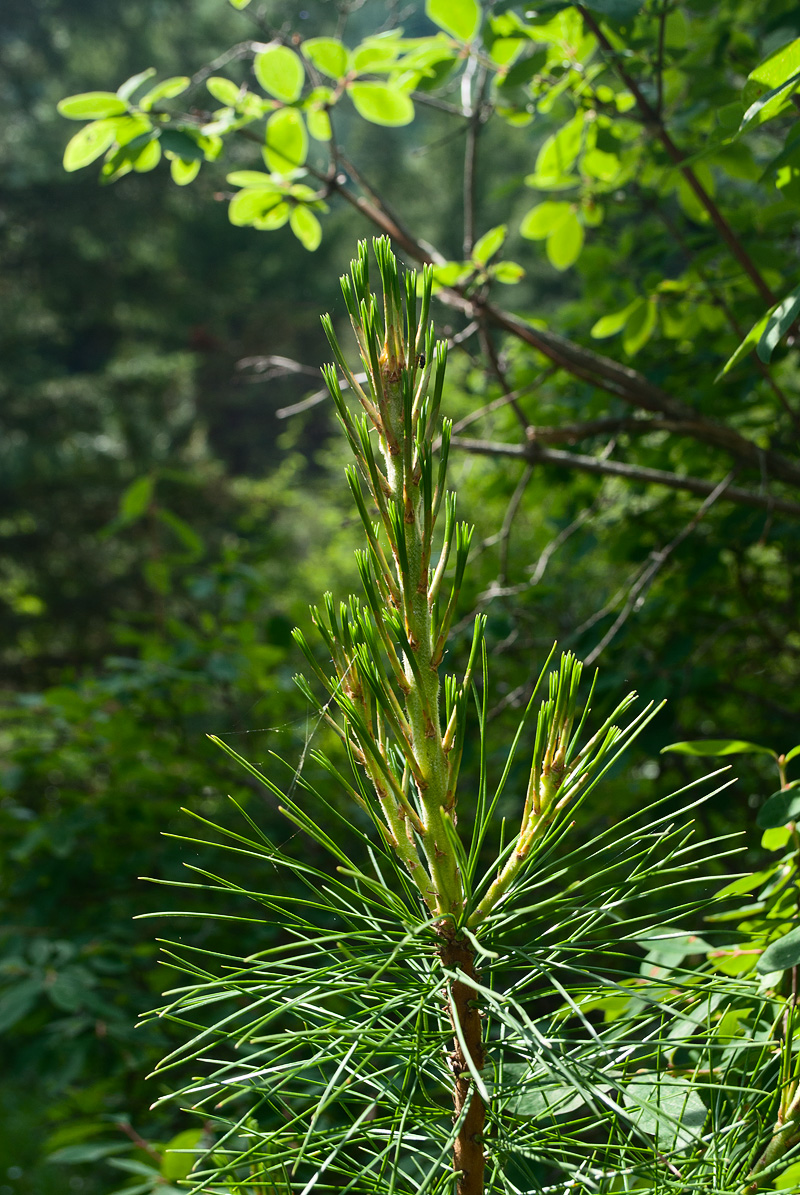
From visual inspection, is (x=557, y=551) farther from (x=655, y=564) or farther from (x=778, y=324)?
(x=778, y=324)

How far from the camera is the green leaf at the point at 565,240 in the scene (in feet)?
4.40

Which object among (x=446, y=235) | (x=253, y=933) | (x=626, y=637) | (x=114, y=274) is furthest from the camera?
(x=446, y=235)

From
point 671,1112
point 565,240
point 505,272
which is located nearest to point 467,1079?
point 671,1112

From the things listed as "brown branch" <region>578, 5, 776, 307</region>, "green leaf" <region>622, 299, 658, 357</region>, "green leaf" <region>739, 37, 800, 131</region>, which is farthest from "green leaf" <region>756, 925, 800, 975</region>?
"green leaf" <region>622, 299, 658, 357</region>

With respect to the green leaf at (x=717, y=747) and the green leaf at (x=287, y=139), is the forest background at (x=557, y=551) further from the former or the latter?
the green leaf at (x=717, y=747)

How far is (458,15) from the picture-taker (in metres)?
1.04

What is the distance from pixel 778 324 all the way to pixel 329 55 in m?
0.80

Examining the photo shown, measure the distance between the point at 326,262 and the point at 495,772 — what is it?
1520cm

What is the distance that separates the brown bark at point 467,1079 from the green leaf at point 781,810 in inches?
9.5

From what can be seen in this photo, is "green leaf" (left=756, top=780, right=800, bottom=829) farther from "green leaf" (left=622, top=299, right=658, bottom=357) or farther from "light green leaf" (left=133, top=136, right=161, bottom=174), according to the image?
"light green leaf" (left=133, top=136, right=161, bottom=174)

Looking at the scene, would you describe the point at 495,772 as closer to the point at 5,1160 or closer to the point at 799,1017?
the point at 799,1017

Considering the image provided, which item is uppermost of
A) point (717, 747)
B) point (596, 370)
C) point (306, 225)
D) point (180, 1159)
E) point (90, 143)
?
point (90, 143)

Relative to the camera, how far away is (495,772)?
6.45 ft

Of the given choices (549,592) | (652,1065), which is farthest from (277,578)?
(652,1065)
